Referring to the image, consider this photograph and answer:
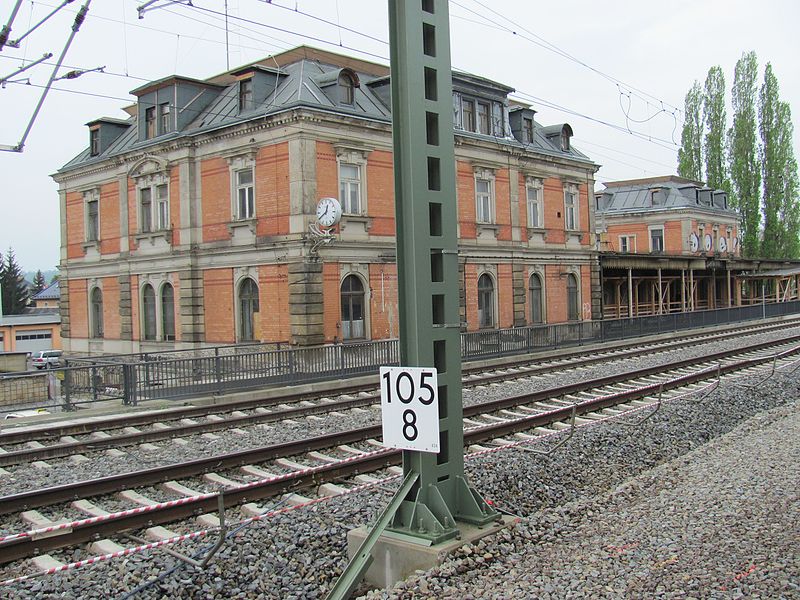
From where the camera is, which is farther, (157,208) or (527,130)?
(527,130)

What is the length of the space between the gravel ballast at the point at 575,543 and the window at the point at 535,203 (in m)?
23.7

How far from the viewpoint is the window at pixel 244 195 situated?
26047 millimetres

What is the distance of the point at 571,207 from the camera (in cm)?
3641

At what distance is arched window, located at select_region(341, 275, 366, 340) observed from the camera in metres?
25.5

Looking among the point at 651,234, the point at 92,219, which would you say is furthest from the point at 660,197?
the point at 92,219

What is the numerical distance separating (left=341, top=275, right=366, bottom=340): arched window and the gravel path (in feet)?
54.5

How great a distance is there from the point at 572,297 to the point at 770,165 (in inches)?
1399

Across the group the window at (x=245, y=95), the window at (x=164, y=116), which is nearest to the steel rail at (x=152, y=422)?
the window at (x=245, y=95)

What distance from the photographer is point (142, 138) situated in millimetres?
30156

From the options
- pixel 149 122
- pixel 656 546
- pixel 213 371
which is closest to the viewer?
pixel 656 546

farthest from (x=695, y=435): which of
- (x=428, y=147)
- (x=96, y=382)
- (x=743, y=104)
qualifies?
(x=743, y=104)

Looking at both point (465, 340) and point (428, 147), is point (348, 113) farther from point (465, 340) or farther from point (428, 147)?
point (428, 147)

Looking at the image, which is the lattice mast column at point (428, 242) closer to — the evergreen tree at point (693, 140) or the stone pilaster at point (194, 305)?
the stone pilaster at point (194, 305)

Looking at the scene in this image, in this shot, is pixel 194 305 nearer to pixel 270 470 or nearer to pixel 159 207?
pixel 159 207
